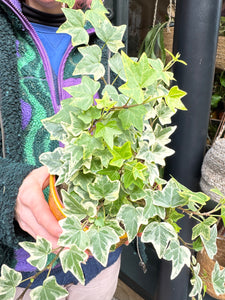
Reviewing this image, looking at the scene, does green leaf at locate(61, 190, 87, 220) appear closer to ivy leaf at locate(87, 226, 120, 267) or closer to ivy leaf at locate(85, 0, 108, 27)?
ivy leaf at locate(87, 226, 120, 267)

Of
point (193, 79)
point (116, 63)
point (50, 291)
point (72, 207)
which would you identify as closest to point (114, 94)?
point (116, 63)

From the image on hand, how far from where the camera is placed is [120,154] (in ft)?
1.20

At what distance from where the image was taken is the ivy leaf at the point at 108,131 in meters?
0.34

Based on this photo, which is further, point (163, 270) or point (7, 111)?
point (163, 270)

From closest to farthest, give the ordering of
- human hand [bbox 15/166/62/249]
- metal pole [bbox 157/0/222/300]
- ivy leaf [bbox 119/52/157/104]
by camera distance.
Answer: ivy leaf [bbox 119/52/157/104], human hand [bbox 15/166/62/249], metal pole [bbox 157/0/222/300]

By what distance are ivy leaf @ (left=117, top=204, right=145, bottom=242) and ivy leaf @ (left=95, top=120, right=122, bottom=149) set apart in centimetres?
10

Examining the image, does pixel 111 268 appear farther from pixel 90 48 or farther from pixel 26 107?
pixel 90 48

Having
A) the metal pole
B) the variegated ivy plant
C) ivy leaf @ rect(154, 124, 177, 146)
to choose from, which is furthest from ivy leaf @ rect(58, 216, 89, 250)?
the metal pole

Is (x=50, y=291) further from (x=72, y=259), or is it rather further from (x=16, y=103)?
(x=16, y=103)

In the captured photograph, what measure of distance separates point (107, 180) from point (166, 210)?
11 centimetres

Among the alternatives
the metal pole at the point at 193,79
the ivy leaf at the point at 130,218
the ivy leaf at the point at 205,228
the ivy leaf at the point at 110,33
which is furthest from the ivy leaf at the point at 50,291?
the metal pole at the point at 193,79

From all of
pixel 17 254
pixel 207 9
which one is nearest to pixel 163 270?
pixel 17 254

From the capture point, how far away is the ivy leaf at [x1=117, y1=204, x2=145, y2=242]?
0.39 m

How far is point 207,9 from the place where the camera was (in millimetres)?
889
